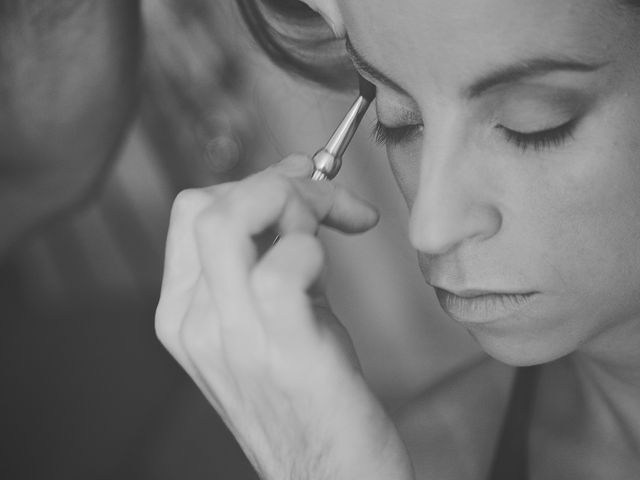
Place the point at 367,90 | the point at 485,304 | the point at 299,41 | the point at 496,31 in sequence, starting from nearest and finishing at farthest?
the point at 496,31 → the point at 485,304 → the point at 367,90 → the point at 299,41

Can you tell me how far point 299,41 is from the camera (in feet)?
2.90

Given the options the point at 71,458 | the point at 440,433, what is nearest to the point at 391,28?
the point at 440,433

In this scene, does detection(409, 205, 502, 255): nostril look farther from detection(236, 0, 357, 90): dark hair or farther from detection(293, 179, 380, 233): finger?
detection(236, 0, 357, 90): dark hair

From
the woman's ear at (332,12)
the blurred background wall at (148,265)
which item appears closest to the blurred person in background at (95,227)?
the blurred background wall at (148,265)

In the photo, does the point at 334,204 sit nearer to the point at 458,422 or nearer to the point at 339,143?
the point at 339,143

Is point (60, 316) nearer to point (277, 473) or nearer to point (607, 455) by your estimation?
point (277, 473)

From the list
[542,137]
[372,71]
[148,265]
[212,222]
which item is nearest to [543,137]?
[542,137]

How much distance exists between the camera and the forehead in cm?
51

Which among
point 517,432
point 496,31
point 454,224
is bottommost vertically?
point 517,432

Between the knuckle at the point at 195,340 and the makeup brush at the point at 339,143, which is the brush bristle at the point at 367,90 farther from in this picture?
the knuckle at the point at 195,340

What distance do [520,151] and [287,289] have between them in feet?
0.61

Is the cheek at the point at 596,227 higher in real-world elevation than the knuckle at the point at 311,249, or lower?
lower

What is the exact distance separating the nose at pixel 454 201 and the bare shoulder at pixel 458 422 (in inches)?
14.9

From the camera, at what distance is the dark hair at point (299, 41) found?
33.2 inches
